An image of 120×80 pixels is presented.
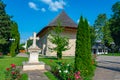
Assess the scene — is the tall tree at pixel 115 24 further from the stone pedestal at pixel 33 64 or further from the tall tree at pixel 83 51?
the tall tree at pixel 83 51

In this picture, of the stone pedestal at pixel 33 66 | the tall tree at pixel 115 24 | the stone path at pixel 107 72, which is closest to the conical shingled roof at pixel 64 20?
the stone path at pixel 107 72

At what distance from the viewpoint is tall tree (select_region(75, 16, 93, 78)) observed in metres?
11.0

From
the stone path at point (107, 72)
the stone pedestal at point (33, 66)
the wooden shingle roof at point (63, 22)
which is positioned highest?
the wooden shingle roof at point (63, 22)

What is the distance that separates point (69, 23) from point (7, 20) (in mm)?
10086

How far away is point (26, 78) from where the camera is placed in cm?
1038

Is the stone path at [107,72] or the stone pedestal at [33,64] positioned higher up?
the stone pedestal at [33,64]

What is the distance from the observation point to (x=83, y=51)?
11320mm

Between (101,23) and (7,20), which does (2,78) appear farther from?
(101,23)

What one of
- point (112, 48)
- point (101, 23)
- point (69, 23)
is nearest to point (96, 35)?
point (101, 23)

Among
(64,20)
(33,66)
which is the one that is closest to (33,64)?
(33,66)

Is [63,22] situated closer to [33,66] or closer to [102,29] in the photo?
[33,66]

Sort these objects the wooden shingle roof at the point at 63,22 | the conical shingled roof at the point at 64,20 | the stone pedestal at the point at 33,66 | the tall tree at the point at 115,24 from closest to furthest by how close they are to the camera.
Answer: the stone pedestal at the point at 33,66
the wooden shingle roof at the point at 63,22
the conical shingled roof at the point at 64,20
the tall tree at the point at 115,24

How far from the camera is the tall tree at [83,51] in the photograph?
11.0 m

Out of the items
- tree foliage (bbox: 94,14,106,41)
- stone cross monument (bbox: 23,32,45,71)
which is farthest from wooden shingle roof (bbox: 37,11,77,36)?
tree foliage (bbox: 94,14,106,41)
